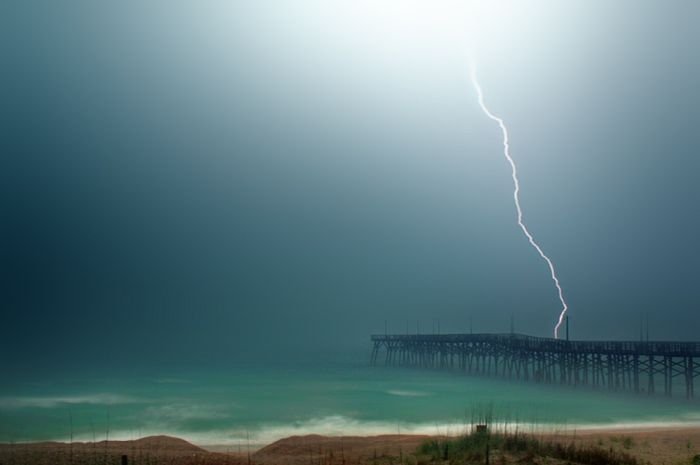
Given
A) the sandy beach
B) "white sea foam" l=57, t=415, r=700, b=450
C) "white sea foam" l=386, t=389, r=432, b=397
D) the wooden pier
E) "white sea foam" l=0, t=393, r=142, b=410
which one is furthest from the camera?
"white sea foam" l=386, t=389, r=432, b=397

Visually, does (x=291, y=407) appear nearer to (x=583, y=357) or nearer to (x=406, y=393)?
(x=406, y=393)

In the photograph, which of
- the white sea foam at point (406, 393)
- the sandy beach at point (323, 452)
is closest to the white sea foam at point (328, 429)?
the sandy beach at point (323, 452)

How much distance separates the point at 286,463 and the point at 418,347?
54.6m

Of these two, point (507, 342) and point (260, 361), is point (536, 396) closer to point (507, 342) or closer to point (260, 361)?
point (507, 342)

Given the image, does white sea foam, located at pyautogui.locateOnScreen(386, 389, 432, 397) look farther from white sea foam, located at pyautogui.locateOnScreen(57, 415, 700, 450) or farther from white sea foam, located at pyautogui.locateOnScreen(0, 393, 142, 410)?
white sea foam, located at pyautogui.locateOnScreen(0, 393, 142, 410)

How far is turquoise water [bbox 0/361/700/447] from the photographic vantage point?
29562 millimetres

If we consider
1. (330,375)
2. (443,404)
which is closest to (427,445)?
(443,404)

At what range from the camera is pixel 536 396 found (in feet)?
136

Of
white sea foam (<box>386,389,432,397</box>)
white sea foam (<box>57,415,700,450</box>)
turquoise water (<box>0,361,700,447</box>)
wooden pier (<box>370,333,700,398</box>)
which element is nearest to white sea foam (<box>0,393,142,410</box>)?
turquoise water (<box>0,361,700,447</box>)

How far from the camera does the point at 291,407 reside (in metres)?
39.7

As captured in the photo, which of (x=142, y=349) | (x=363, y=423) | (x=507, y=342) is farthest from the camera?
(x=142, y=349)

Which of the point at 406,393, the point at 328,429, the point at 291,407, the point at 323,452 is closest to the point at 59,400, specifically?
the point at 291,407

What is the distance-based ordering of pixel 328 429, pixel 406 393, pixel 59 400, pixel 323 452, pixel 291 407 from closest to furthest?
pixel 323 452, pixel 328 429, pixel 291 407, pixel 59 400, pixel 406 393

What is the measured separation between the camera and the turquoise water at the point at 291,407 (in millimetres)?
29562
